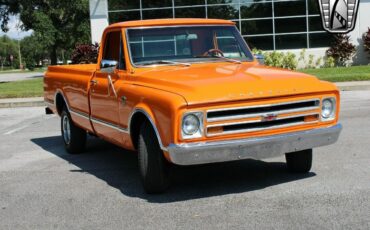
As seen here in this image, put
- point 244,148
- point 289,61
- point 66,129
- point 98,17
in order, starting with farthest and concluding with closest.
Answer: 1. point 98,17
2. point 289,61
3. point 66,129
4. point 244,148

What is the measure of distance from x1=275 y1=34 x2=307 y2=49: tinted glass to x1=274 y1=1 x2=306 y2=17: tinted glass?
109 cm

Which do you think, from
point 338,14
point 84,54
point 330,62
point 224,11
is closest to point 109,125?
point 84,54

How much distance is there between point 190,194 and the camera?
588 centimetres

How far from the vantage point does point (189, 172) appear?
6918 millimetres

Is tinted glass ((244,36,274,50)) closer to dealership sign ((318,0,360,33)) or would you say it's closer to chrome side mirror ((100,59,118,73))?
dealership sign ((318,0,360,33))

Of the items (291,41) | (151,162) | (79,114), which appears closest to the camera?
(151,162)

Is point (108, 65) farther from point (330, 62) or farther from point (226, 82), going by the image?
point (330, 62)

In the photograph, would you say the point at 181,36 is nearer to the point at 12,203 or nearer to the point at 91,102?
the point at 91,102

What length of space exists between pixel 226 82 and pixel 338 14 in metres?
22.5

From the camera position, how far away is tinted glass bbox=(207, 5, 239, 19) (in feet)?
88.3

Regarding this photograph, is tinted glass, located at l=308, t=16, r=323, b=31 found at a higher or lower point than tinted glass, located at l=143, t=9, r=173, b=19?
lower

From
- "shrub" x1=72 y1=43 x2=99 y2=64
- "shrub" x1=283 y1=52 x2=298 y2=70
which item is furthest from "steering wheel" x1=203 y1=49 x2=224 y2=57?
"shrub" x1=283 y1=52 x2=298 y2=70

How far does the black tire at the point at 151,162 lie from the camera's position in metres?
5.63

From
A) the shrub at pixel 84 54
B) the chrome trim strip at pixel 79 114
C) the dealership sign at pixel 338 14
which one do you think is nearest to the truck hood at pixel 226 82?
the chrome trim strip at pixel 79 114
